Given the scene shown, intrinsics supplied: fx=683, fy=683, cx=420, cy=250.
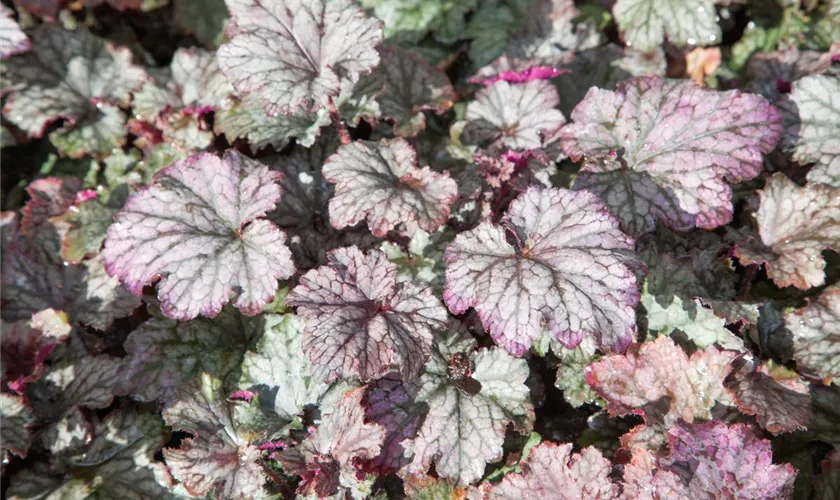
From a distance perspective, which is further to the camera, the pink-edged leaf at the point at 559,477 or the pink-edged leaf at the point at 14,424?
the pink-edged leaf at the point at 14,424

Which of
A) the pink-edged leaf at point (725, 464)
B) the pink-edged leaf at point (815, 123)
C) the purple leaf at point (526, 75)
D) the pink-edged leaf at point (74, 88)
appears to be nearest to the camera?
the pink-edged leaf at point (725, 464)

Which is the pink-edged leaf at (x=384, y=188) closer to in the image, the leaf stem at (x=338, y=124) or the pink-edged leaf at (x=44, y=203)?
the leaf stem at (x=338, y=124)

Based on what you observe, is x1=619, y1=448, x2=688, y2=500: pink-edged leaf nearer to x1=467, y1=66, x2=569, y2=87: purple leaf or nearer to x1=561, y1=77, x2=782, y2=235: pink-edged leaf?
x1=561, y1=77, x2=782, y2=235: pink-edged leaf

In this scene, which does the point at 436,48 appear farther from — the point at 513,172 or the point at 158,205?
the point at 158,205

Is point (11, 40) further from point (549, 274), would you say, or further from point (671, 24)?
point (671, 24)

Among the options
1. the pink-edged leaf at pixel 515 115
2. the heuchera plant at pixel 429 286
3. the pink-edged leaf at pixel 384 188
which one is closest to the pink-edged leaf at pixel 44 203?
the heuchera plant at pixel 429 286

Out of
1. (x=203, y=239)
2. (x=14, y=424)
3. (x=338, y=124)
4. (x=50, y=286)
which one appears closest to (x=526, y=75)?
(x=338, y=124)

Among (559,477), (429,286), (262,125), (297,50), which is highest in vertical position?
(297,50)
